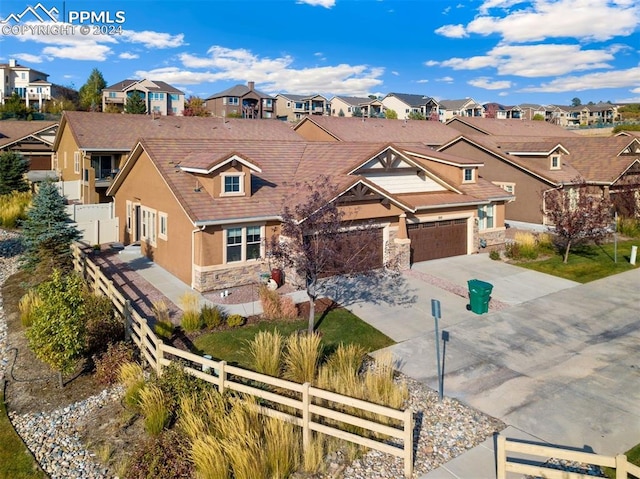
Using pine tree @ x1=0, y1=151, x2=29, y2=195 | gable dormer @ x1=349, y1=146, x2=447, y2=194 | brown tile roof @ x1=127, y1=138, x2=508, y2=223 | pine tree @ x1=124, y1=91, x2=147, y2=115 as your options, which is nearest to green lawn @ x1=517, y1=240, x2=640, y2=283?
brown tile roof @ x1=127, y1=138, x2=508, y2=223

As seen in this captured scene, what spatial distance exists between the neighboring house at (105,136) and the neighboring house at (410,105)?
5996 cm

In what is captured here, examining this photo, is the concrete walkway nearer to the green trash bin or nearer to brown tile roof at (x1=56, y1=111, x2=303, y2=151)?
the green trash bin

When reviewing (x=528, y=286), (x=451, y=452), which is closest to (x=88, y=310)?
(x=451, y=452)

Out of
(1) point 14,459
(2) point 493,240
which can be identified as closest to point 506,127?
(2) point 493,240

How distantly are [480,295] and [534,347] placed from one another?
2860 millimetres

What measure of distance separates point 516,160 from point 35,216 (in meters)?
28.3

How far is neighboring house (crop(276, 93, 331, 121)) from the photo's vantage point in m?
100

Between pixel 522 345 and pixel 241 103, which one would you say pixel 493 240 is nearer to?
pixel 522 345

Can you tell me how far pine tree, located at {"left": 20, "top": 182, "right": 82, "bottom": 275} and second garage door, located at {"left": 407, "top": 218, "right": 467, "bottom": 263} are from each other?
15.1 m

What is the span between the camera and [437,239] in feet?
76.8

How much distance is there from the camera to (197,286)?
18.2m

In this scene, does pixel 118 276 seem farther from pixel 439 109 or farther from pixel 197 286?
pixel 439 109

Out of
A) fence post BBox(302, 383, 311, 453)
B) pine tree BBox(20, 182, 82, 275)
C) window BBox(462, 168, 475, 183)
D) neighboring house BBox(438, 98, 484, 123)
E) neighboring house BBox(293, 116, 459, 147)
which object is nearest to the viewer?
fence post BBox(302, 383, 311, 453)

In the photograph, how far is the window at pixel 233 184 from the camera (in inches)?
750
